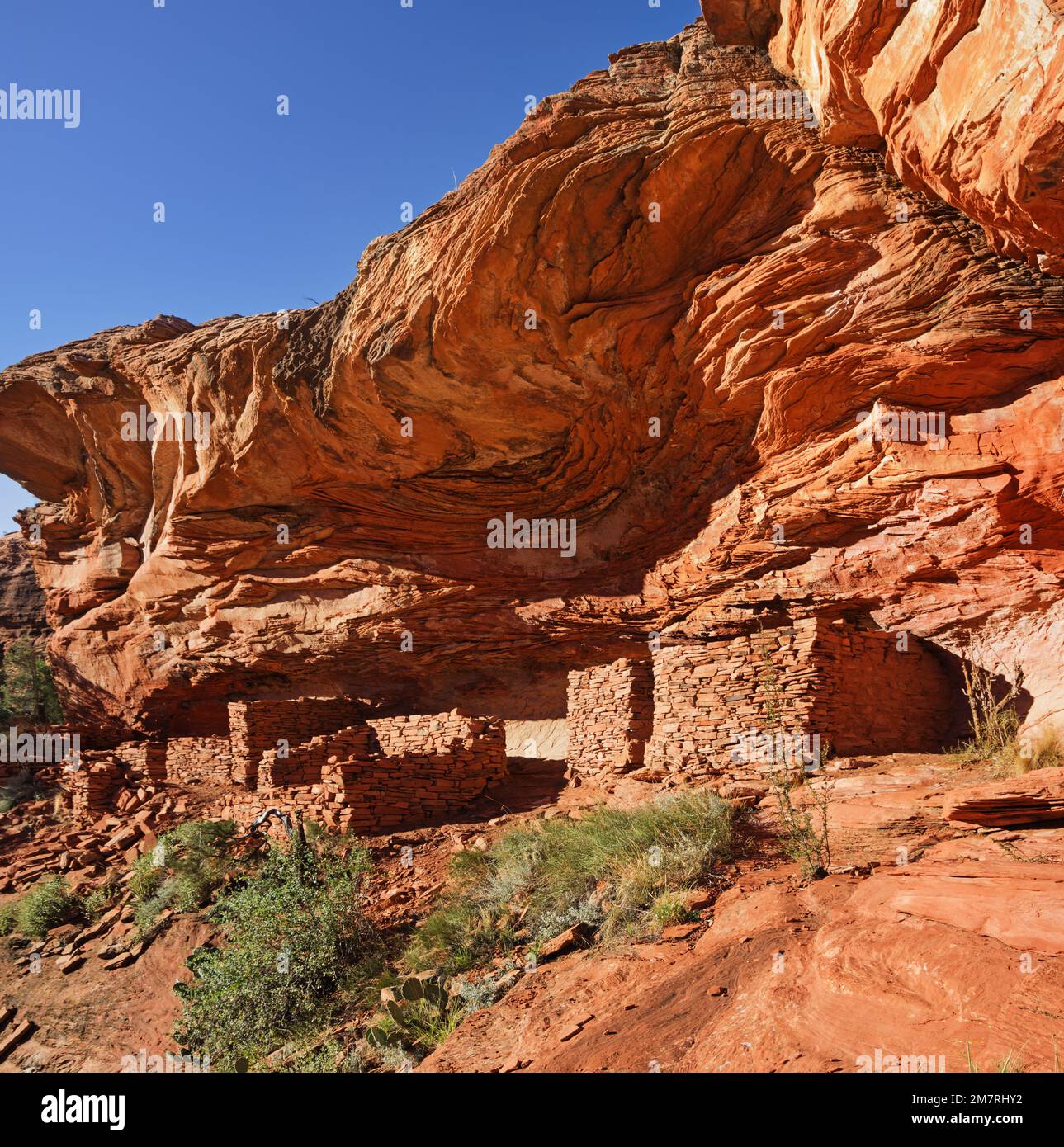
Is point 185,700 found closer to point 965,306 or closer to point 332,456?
point 332,456

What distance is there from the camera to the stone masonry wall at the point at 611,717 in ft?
31.6

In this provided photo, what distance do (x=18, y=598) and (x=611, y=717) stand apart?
21.7 meters

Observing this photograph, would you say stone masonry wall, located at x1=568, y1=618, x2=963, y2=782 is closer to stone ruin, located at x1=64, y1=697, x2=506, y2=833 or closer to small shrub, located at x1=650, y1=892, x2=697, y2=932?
stone ruin, located at x1=64, y1=697, x2=506, y2=833

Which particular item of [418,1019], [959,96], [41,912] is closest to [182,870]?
[41,912]

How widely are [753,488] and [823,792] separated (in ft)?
14.7

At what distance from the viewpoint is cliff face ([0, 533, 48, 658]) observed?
23.0 m

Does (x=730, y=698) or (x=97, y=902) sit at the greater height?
(x=730, y=698)

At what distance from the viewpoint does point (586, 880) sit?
5.78 meters

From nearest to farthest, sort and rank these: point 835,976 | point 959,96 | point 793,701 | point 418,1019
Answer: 1. point 835,976
2. point 418,1019
3. point 959,96
4. point 793,701

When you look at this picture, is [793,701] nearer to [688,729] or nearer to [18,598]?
[688,729]

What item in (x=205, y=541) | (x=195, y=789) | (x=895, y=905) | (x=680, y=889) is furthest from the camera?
(x=205, y=541)

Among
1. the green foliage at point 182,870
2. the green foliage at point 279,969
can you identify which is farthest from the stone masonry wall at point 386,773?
the green foliage at point 279,969

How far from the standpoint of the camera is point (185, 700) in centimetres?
1579
